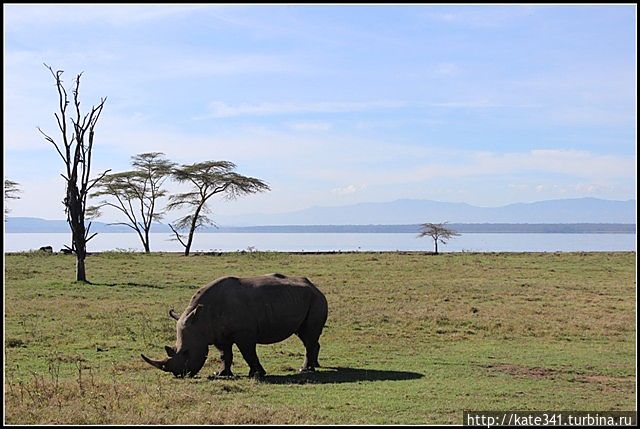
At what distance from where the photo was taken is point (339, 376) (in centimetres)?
1404

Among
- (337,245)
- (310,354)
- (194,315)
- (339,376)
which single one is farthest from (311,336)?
(337,245)

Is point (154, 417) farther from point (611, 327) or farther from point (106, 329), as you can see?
point (611, 327)

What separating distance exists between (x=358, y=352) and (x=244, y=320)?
3.66m

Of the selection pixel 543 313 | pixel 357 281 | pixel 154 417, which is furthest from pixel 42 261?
pixel 154 417

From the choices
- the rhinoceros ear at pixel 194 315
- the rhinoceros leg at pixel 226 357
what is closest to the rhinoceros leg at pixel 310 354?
the rhinoceros leg at pixel 226 357

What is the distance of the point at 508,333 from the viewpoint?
19.8 m

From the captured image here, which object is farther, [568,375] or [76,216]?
[76,216]

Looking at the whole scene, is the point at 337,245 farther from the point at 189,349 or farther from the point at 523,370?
the point at 189,349

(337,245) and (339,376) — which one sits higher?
(337,245)

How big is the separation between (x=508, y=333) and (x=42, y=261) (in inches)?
1118

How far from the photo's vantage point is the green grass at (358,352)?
1121 cm

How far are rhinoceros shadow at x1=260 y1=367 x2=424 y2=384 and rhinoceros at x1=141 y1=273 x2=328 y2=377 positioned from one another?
1.11 ft

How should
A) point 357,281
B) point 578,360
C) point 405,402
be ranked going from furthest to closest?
1. point 357,281
2. point 578,360
3. point 405,402

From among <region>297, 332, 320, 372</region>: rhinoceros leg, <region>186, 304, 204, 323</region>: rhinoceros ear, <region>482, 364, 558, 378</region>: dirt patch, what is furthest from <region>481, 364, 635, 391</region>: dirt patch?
<region>186, 304, 204, 323</region>: rhinoceros ear
